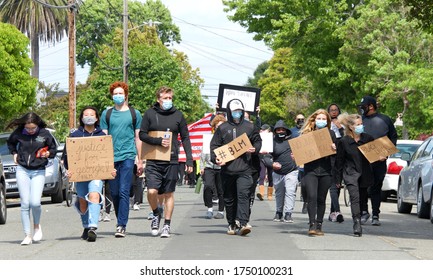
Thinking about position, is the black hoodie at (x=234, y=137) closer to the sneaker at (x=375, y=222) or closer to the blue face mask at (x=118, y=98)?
the blue face mask at (x=118, y=98)

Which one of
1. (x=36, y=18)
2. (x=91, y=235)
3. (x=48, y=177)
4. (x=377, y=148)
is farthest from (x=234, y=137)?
(x=36, y=18)

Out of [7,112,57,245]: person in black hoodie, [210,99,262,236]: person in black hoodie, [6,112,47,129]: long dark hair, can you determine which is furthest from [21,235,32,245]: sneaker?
[210,99,262,236]: person in black hoodie

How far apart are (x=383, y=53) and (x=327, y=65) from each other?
541cm

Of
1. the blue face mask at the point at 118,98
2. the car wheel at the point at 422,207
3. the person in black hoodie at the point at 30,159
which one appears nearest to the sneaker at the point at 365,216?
the car wheel at the point at 422,207

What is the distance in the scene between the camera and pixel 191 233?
16.2 metres

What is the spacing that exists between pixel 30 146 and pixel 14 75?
2847cm

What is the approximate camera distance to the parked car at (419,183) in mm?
21016

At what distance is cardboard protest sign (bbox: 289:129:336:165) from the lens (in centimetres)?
1611

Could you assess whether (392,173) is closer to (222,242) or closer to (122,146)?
(122,146)

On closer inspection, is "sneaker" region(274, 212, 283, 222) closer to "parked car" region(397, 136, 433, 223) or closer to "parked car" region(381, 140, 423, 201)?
"parked car" region(397, 136, 433, 223)

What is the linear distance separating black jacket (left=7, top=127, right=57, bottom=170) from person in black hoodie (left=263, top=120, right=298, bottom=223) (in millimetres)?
5451

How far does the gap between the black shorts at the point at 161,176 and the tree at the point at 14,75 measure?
27268 mm

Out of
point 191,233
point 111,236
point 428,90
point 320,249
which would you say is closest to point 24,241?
point 111,236

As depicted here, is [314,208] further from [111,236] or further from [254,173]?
[111,236]
